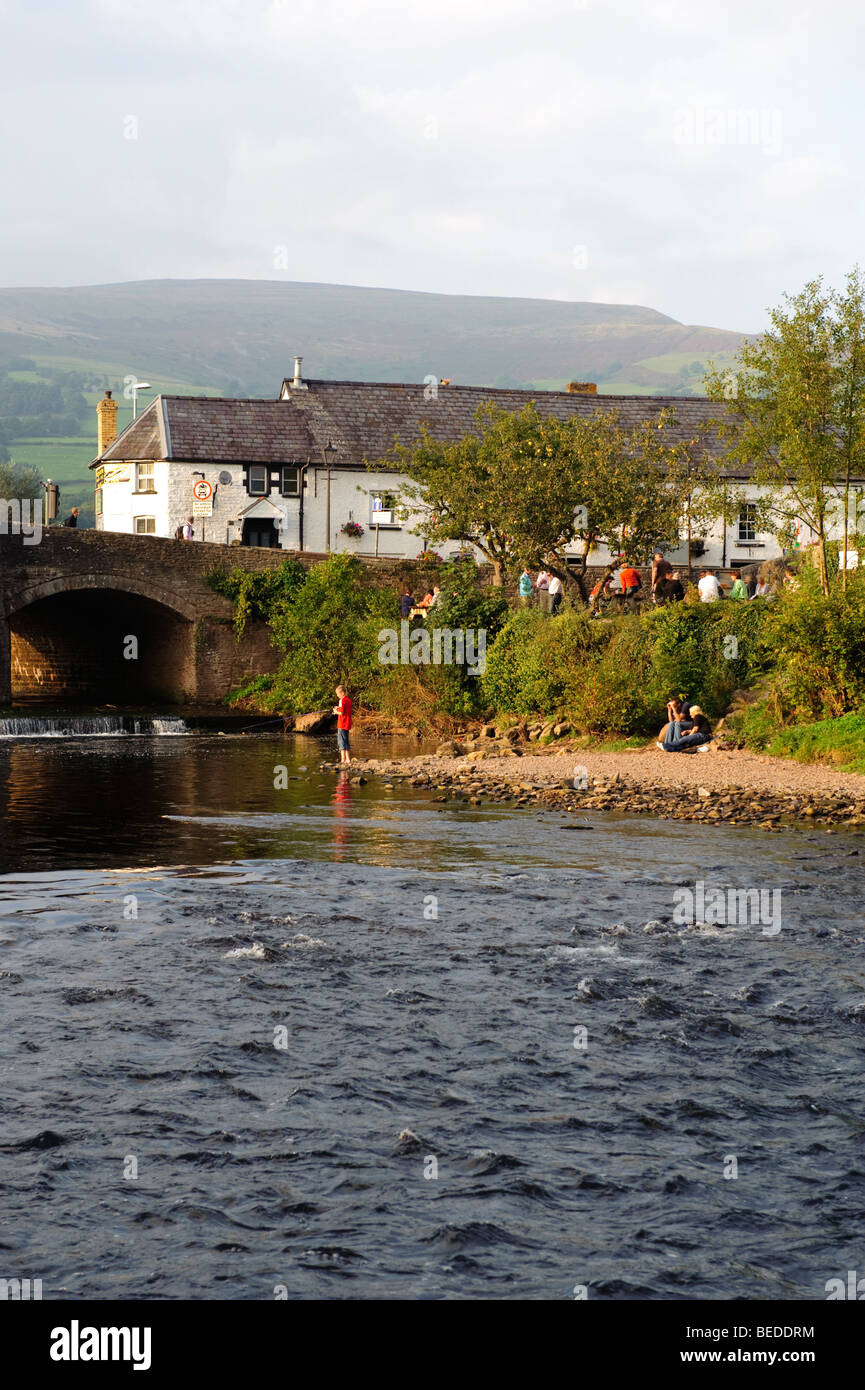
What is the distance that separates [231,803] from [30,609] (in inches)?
1150

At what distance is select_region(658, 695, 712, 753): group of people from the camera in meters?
27.2

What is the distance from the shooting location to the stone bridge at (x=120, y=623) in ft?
137

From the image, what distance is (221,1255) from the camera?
6.96 meters

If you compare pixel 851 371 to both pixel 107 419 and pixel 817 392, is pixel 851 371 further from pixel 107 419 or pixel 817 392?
pixel 107 419

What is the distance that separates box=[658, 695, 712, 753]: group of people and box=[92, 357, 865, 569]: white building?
2724 cm

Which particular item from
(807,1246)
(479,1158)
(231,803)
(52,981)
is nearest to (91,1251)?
(479,1158)

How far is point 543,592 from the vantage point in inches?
1612

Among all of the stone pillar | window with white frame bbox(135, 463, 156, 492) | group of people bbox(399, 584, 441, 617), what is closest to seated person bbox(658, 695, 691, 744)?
group of people bbox(399, 584, 441, 617)

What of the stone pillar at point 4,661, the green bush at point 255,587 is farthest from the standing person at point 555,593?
the stone pillar at point 4,661

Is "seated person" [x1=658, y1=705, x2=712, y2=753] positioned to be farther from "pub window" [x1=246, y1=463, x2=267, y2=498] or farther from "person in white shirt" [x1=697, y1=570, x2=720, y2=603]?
"pub window" [x1=246, y1=463, x2=267, y2=498]

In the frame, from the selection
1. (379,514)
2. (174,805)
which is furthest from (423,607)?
Answer: (174,805)

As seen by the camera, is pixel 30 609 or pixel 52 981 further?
pixel 30 609

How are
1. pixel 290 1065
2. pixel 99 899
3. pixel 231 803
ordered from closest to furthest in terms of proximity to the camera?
pixel 290 1065 → pixel 99 899 → pixel 231 803
